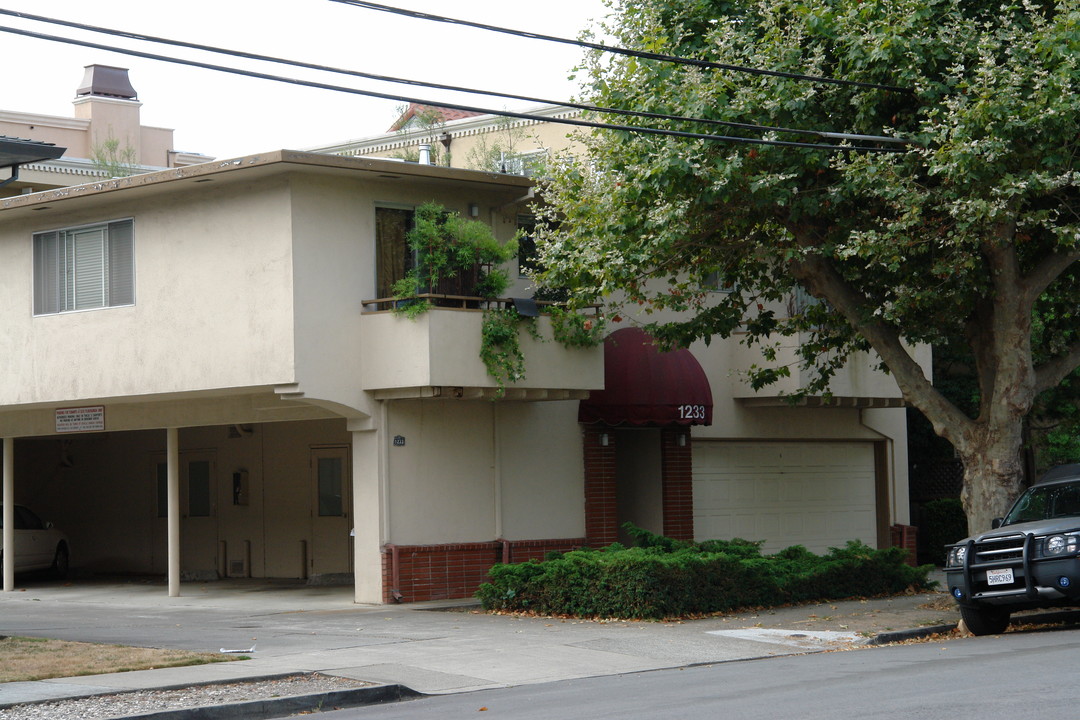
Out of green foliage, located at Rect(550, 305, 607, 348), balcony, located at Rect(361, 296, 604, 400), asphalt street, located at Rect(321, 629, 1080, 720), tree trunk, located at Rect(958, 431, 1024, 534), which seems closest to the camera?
asphalt street, located at Rect(321, 629, 1080, 720)

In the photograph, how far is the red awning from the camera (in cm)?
2059

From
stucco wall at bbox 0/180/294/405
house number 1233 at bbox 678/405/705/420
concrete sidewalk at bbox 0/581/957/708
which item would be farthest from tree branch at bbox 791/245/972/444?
stucco wall at bbox 0/180/294/405

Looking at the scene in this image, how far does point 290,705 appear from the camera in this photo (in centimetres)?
1102

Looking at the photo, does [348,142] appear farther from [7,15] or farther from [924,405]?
[7,15]

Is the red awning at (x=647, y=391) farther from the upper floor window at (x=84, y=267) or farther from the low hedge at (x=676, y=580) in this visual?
the upper floor window at (x=84, y=267)

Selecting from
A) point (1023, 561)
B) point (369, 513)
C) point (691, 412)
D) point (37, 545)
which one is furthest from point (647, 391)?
point (37, 545)

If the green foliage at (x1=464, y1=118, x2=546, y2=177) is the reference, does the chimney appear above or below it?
above

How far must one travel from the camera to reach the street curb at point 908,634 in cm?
1477

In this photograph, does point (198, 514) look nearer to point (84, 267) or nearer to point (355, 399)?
point (84, 267)

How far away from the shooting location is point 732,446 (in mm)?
23359

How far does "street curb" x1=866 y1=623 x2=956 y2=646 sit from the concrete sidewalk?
45mm

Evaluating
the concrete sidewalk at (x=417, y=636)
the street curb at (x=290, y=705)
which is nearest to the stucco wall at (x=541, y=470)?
the concrete sidewalk at (x=417, y=636)

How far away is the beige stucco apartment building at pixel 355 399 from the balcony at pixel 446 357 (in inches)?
1.5

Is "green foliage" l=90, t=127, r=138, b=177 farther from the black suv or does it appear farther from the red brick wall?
the black suv
